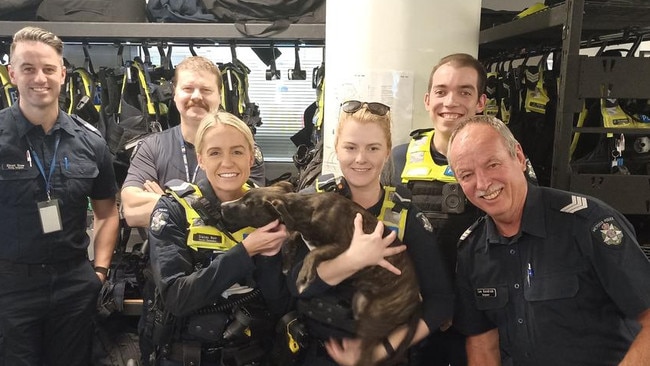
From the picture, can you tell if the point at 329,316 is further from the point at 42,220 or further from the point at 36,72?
the point at 36,72

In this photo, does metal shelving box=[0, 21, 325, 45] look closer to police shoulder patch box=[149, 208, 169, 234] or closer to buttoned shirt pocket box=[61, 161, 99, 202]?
buttoned shirt pocket box=[61, 161, 99, 202]

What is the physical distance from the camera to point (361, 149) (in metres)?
1.84

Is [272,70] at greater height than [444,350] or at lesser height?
greater

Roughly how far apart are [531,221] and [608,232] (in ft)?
0.81

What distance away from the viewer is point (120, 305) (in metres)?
3.21

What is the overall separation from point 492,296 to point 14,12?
153 inches

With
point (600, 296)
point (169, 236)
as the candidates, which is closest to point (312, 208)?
point (169, 236)

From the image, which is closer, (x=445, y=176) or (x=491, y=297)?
(x=491, y=297)

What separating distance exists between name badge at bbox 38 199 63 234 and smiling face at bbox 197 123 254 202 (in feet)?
3.59

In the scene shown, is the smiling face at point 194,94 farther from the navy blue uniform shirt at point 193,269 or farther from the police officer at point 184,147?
the navy blue uniform shirt at point 193,269

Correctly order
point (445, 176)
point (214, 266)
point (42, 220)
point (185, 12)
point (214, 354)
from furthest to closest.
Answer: point (185, 12) < point (42, 220) < point (445, 176) < point (214, 354) < point (214, 266)

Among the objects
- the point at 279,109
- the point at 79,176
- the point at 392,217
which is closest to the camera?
the point at 392,217

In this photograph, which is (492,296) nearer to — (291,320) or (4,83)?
(291,320)

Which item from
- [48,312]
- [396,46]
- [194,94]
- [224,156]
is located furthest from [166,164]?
[396,46]
